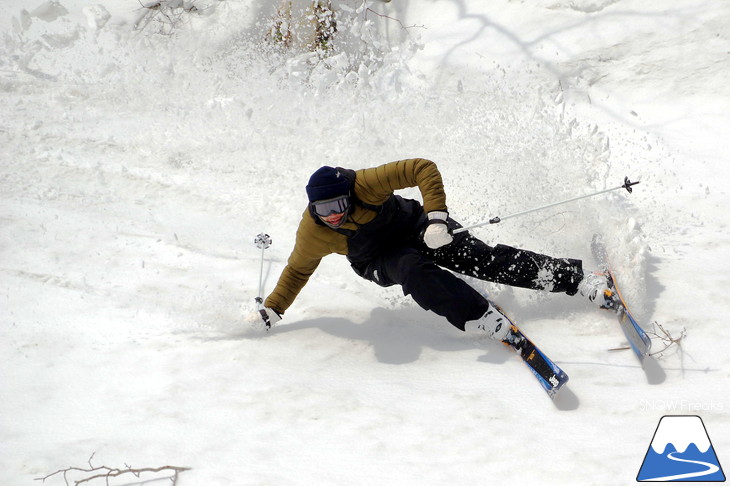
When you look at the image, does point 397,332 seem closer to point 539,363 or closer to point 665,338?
point 539,363

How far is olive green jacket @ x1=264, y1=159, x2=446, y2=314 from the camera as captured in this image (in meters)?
3.40

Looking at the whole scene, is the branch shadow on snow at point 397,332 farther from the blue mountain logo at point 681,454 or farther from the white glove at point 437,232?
the blue mountain logo at point 681,454

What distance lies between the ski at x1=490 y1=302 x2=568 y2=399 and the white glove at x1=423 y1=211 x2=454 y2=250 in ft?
2.16

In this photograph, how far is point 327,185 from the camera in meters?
3.30

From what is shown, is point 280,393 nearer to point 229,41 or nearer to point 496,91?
point 496,91

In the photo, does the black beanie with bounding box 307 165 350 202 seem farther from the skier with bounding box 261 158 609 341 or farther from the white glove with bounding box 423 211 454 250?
the white glove with bounding box 423 211 454 250

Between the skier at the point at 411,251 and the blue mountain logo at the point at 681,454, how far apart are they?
3.21ft

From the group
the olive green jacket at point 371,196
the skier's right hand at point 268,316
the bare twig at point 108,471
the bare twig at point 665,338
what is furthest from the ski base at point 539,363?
the bare twig at point 108,471

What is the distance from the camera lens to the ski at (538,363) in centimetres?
311

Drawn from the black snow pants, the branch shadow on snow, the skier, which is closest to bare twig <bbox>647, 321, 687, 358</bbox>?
the skier

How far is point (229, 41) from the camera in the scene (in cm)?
800

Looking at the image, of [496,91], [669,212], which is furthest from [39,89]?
[669,212]

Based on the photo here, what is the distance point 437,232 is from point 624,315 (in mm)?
1253

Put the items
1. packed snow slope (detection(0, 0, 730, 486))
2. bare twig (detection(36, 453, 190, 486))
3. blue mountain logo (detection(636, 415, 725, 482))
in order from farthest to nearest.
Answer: packed snow slope (detection(0, 0, 730, 486)) < bare twig (detection(36, 453, 190, 486)) < blue mountain logo (detection(636, 415, 725, 482))
